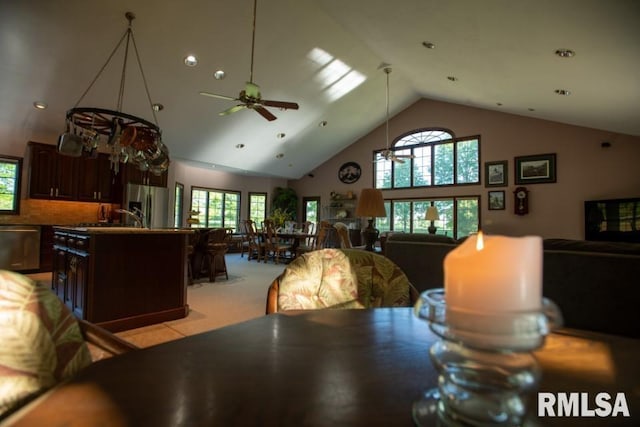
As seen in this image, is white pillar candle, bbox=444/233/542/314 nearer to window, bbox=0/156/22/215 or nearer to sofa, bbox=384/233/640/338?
sofa, bbox=384/233/640/338

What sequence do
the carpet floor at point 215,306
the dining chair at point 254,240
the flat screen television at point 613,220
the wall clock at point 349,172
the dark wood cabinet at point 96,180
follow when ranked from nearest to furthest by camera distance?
the carpet floor at point 215,306, the flat screen television at point 613,220, the dark wood cabinet at point 96,180, the dining chair at point 254,240, the wall clock at point 349,172

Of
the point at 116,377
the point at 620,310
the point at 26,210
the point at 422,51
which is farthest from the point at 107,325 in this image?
the point at 422,51

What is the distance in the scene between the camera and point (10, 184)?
5.33m

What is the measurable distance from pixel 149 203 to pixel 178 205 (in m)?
1.69

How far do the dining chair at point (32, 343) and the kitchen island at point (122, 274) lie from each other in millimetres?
2451

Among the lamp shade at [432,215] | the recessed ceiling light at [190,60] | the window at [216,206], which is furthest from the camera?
the window at [216,206]

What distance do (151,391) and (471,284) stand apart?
524 millimetres

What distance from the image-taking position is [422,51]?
504 cm

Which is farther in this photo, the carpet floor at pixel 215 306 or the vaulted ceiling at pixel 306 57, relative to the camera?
the vaulted ceiling at pixel 306 57

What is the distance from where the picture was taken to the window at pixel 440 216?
791 centimetres

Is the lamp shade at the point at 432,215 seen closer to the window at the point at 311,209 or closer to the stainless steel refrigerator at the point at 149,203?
the window at the point at 311,209

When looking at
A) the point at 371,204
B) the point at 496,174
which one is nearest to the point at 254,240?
the point at 371,204

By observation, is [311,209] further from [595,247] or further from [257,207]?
[595,247]

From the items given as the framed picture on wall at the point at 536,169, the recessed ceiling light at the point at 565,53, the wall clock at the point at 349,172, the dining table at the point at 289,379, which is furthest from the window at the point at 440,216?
the dining table at the point at 289,379
